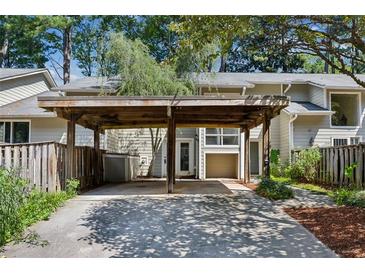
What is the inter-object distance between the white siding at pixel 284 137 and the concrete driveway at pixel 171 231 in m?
8.62

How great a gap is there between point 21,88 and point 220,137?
10.5 metres

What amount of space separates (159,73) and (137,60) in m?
1.01

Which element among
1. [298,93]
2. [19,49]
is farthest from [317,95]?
[19,49]

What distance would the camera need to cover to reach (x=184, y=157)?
17.7 m

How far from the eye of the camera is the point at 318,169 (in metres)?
12.6

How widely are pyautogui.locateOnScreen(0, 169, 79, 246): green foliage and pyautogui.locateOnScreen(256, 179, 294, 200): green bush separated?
4.78m

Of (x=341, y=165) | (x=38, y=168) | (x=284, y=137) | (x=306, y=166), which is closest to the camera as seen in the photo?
(x=38, y=168)

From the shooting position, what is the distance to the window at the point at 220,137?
16.3 m

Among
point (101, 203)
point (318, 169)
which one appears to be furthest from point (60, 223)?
point (318, 169)

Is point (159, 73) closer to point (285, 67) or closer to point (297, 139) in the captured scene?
point (297, 139)

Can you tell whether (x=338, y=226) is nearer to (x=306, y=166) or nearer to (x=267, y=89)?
(x=306, y=166)

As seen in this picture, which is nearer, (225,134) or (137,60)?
(137,60)

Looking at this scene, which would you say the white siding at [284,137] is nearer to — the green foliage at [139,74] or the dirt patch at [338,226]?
the green foliage at [139,74]

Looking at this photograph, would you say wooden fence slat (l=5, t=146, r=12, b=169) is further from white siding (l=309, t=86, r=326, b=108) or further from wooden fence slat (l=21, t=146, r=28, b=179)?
white siding (l=309, t=86, r=326, b=108)
